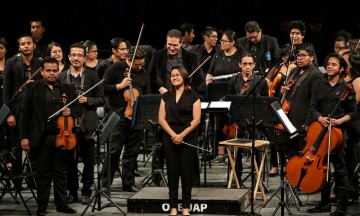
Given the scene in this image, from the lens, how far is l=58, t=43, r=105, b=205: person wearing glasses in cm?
983

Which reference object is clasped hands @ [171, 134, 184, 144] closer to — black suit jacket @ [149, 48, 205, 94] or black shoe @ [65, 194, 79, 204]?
black suit jacket @ [149, 48, 205, 94]

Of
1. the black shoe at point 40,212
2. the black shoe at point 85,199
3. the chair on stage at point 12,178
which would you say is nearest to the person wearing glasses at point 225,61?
the black shoe at point 85,199

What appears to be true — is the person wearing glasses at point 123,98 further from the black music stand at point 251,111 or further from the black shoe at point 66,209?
the black music stand at point 251,111

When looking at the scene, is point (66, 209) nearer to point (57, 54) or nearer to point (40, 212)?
point (40, 212)

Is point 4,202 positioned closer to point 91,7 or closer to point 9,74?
point 9,74

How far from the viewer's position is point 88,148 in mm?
10055

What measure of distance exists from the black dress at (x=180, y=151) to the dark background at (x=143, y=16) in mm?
6390

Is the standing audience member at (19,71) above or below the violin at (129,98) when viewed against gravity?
above

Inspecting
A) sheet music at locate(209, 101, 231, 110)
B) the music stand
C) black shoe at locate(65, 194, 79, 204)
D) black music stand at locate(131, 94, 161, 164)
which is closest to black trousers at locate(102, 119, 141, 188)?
black shoe at locate(65, 194, 79, 204)

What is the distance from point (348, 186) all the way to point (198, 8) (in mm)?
7394

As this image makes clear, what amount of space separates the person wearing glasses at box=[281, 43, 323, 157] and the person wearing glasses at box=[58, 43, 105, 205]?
2.20m

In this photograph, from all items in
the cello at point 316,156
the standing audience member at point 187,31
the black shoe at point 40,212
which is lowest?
the black shoe at point 40,212

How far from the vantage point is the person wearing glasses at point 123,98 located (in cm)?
1034

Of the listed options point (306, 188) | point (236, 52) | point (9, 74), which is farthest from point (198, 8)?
point (306, 188)
